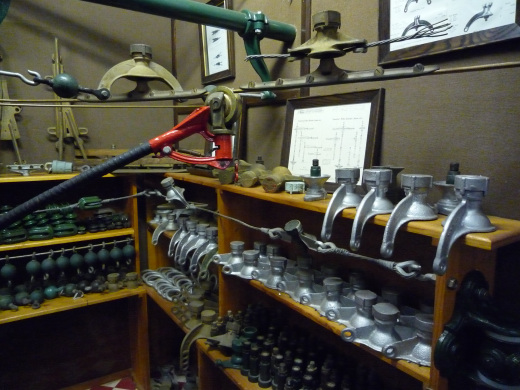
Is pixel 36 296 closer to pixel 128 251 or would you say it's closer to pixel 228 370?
pixel 128 251

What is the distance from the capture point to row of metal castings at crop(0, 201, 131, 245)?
1.90m

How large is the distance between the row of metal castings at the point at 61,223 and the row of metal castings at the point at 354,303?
0.90 m

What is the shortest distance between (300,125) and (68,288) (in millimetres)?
1585

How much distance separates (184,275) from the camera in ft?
7.40

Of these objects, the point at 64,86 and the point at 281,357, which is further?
the point at 281,357

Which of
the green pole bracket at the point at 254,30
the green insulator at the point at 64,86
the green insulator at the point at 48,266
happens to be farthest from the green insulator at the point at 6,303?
the green pole bracket at the point at 254,30

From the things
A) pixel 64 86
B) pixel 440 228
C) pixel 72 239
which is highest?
pixel 64 86

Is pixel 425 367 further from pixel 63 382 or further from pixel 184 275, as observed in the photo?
pixel 63 382

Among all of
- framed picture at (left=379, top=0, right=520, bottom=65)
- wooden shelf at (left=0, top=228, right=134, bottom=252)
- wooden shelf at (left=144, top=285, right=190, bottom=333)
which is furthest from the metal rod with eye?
wooden shelf at (left=0, top=228, right=134, bottom=252)

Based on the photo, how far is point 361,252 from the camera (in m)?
1.25

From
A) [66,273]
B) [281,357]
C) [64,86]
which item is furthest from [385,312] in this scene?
[66,273]

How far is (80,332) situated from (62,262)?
0.67 metres

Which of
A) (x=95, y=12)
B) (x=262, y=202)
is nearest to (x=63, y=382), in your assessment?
(x=262, y=202)

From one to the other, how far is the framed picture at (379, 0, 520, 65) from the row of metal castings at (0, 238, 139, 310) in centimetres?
178
